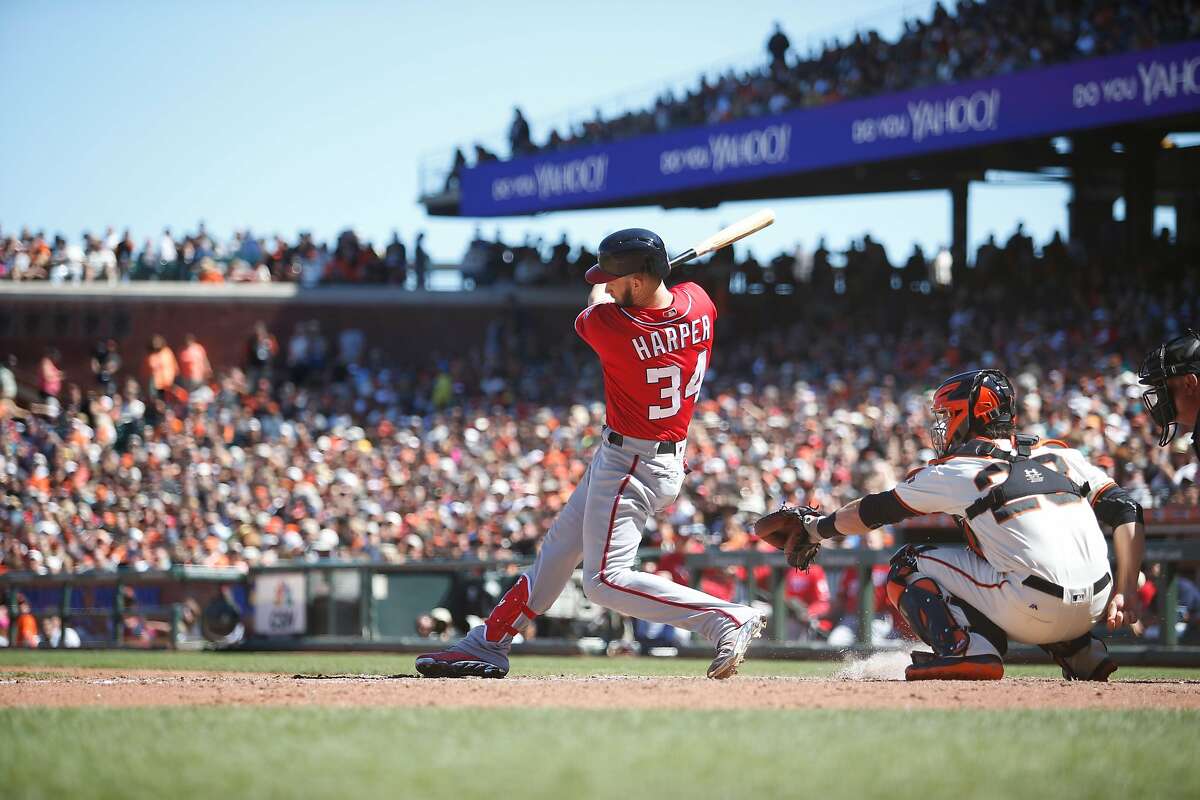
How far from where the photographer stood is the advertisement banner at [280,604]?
49.7ft

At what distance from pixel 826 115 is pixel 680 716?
2089 centimetres

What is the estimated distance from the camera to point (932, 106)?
2289 cm

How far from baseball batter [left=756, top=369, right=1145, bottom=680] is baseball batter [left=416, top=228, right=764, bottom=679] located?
735 millimetres

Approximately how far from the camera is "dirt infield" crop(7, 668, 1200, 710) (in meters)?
5.52

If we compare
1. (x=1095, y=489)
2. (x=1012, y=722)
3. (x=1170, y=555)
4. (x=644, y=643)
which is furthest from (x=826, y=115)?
(x=1012, y=722)

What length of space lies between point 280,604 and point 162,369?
1442 centimetres

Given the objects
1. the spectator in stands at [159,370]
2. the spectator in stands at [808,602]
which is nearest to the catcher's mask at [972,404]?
the spectator in stands at [808,602]

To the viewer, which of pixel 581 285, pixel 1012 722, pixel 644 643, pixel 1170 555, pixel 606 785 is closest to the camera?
pixel 606 785

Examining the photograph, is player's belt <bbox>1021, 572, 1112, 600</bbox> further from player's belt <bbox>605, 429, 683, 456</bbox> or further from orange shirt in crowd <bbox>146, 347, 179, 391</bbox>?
orange shirt in crowd <bbox>146, 347, 179, 391</bbox>

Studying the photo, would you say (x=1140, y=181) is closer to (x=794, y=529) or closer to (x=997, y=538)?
(x=794, y=529)

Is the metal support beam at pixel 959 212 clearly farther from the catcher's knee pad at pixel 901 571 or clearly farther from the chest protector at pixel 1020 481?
the chest protector at pixel 1020 481

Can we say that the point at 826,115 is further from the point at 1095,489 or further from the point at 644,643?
the point at 1095,489

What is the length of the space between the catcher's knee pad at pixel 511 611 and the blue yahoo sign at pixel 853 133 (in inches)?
599

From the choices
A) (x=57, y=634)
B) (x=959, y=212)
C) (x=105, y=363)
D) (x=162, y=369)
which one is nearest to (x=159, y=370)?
(x=162, y=369)
